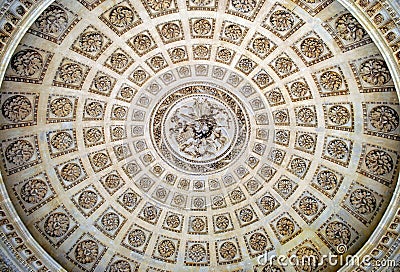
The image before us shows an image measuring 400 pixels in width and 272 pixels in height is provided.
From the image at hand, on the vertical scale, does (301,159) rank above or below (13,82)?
below

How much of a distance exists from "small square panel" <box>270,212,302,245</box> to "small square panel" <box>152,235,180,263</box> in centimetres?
587

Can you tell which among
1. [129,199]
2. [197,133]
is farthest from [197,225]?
[197,133]

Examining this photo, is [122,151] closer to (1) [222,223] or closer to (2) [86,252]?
(2) [86,252]

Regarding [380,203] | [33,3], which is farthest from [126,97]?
[380,203]

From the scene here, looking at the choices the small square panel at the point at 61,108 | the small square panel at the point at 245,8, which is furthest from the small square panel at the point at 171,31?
the small square panel at the point at 61,108

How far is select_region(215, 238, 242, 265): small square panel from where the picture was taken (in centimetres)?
2627

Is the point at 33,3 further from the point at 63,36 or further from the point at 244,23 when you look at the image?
the point at 244,23

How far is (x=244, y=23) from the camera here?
21969 mm

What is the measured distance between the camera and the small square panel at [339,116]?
22580 mm

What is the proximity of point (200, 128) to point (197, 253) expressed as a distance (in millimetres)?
7395

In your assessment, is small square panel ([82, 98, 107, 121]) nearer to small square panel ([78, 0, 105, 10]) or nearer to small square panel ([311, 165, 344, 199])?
small square panel ([78, 0, 105, 10])

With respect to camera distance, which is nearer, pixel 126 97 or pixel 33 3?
pixel 33 3

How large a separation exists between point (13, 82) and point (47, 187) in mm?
6099

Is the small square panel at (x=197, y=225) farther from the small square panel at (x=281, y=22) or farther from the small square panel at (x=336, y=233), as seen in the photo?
the small square panel at (x=281, y=22)
